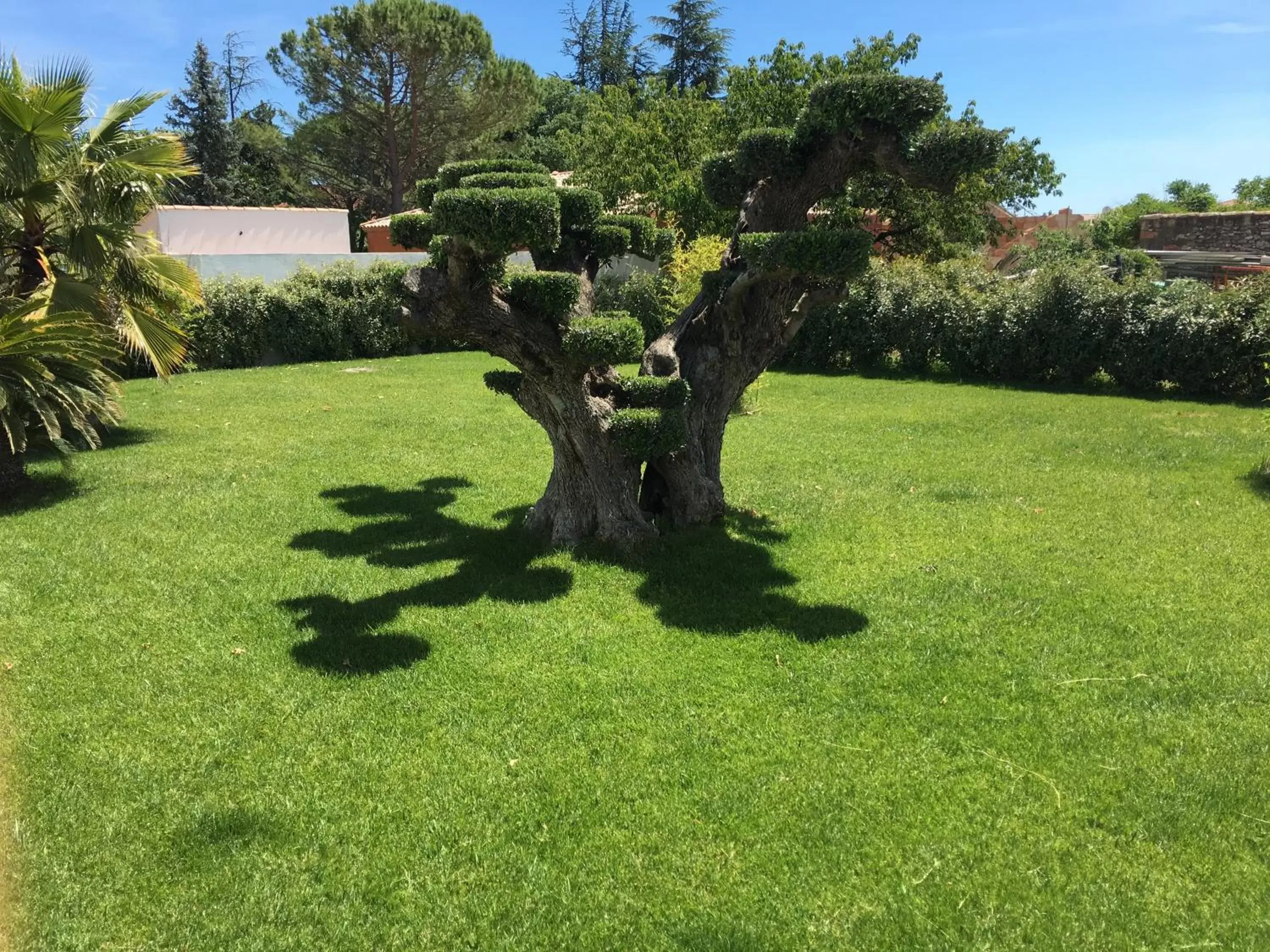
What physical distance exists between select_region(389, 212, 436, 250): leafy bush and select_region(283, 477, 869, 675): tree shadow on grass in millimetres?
2085

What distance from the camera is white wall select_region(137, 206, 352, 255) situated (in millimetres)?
19953

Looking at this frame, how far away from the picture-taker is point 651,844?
2.99 meters

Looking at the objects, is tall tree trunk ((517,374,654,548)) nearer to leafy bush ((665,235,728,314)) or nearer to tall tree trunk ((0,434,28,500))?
tall tree trunk ((0,434,28,500))

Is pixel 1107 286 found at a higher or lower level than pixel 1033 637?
higher

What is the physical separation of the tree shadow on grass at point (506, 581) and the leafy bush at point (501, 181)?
2377mm

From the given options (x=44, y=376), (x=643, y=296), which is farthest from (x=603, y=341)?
(x=643, y=296)

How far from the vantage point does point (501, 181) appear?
4773mm

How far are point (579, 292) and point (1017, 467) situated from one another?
16.4 feet

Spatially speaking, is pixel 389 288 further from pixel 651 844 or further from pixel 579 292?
pixel 651 844

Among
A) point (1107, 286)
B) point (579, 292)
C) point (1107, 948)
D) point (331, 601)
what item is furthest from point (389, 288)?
point (1107, 286)

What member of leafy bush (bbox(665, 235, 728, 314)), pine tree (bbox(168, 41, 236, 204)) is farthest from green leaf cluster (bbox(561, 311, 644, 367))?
pine tree (bbox(168, 41, 236, 204))

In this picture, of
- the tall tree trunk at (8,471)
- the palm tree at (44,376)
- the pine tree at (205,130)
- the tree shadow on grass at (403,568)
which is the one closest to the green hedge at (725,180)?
the tree shadow on grass at (403,568)

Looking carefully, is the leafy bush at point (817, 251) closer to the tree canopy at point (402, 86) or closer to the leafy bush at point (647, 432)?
the leafy bush at point (647, 432)

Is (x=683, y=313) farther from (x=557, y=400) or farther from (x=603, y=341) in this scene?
(x=603, y=341)
